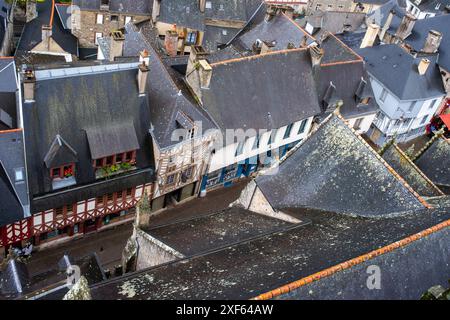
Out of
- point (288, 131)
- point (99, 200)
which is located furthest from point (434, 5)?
point (99, 200)

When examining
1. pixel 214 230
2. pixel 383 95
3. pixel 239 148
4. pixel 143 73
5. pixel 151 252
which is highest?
pixel 143 73

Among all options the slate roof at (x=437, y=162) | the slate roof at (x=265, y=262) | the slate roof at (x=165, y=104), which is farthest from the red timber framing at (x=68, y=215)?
the slate roof at (x=437, y=162)

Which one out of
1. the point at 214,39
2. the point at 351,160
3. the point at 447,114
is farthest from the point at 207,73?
the point at 447,114

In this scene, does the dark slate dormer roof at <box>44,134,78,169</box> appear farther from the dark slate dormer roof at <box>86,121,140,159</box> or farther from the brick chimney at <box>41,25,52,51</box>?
the brick chimney at <box>41,25,52,51</box>

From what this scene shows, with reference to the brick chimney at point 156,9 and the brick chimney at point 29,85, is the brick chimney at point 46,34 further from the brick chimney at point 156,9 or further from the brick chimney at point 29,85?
the brick chimney at point 29,85

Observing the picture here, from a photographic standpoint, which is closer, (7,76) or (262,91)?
(7,76)

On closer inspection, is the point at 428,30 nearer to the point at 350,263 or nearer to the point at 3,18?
the point at 3,18
